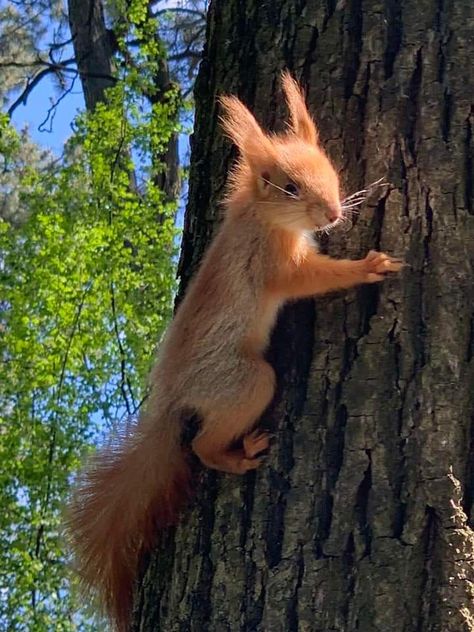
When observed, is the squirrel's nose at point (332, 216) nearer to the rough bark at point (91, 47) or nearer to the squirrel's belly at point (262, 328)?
the squirrel's belly at point (262, 328)

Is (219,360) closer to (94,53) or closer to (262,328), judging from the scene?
(262,328)

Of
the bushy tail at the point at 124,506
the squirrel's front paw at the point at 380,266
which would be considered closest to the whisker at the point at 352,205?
the squirrel's front paw at the point at 380,266

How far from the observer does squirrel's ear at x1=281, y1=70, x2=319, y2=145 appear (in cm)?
187

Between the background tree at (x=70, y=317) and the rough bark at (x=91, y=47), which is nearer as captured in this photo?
the background tree at (x=70, y=317)

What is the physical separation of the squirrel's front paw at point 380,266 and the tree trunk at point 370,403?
2cm

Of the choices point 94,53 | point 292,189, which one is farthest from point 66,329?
point 94,53

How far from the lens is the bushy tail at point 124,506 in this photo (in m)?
1.86

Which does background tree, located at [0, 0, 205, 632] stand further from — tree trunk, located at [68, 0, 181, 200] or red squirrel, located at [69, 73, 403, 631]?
red squirrel, located at [69, 73, 403, 631]

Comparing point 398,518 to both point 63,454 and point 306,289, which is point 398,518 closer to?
point 306,289

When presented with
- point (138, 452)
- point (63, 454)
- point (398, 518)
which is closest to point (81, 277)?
point (63, 454)

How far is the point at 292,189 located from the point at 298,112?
0.78 feet

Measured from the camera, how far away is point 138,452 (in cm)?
193

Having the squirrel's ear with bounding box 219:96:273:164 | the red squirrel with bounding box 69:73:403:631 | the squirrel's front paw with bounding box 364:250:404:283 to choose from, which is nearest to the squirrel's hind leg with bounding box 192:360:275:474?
the red squirrel with bounding box 69:73:403:631

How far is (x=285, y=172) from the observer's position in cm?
207
